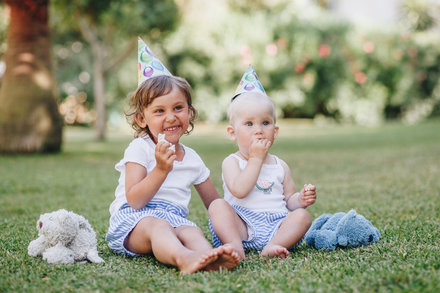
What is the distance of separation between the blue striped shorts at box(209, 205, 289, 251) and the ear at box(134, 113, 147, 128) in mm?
666

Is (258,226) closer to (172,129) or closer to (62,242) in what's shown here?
(172,129)

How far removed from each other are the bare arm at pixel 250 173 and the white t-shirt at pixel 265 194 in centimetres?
9

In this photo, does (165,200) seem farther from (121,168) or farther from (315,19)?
(315,19)

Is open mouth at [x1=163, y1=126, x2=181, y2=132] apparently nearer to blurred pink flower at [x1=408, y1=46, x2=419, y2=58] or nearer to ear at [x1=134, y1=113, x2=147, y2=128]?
ear at [x1=134, y1=113, x2=147, y2=128]

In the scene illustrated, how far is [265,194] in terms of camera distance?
2523 mm

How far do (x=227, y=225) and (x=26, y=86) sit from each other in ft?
19.2

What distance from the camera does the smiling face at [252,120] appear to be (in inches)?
99.1

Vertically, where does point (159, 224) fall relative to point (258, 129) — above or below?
below

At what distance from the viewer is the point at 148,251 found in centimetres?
222

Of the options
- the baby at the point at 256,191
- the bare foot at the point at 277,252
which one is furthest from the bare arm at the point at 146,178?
the bare foot at the point at 277,252

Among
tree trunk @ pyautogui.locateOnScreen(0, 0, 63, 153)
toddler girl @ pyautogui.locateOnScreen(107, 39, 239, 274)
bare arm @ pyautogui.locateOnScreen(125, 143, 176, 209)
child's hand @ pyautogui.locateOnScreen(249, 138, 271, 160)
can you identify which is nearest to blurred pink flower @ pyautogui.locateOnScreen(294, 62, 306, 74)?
tree trunk @ pyautogui.locateOnScreen(0, 0, 63, 153)

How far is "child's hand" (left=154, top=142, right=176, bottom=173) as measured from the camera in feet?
7.13

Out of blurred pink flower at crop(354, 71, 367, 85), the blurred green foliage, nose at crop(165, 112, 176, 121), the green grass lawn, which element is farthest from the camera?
blurred pink flower at crop(354, 71, 367, 85)

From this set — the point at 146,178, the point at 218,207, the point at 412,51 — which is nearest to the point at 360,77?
the point at 412,51
